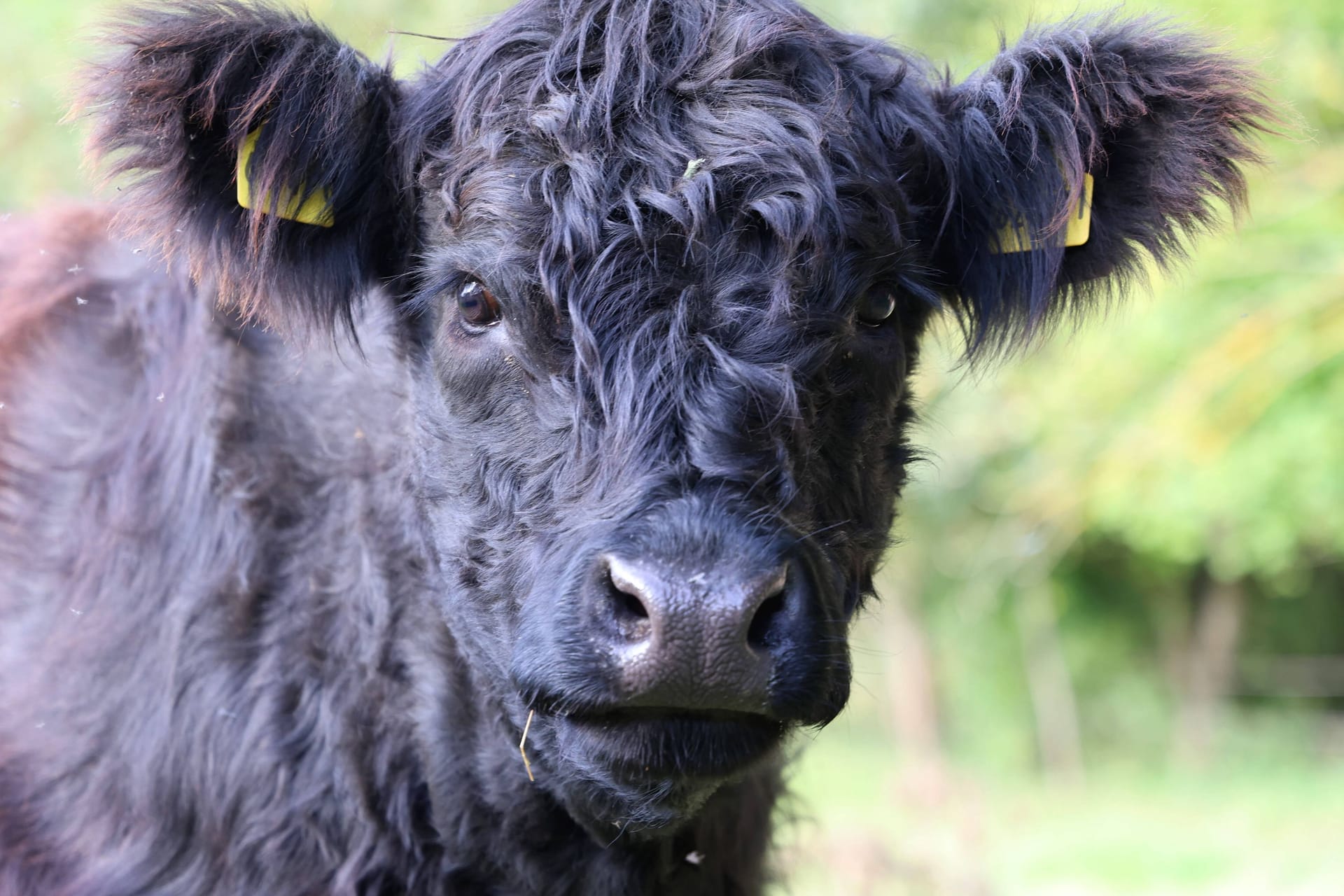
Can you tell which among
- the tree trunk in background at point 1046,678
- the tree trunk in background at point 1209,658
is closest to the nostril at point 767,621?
the tree trunk in background at point 1046,678

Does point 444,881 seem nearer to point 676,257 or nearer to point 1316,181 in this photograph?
point 676,257

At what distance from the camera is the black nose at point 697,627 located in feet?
6.71

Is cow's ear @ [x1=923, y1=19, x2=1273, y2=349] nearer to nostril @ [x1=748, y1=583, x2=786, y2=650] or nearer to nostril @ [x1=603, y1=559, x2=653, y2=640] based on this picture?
nostril @ [x1=748, y1=583, x2=786, y2=650]

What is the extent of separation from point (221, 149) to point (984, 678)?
74.1 ft

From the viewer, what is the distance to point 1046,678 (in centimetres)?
2314

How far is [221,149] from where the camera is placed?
2.81 metres

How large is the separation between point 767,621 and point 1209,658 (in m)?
22.5

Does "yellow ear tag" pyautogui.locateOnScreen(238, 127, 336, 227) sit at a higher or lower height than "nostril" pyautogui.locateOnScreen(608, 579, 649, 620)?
higher

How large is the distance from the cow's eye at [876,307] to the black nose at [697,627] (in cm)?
86

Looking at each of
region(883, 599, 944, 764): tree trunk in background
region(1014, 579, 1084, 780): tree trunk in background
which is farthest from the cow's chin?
region(1014, 579, 1084, 780): tree trunk in background

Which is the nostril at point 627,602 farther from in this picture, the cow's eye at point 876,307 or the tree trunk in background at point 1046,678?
the tree trunk in background at point 1046,678

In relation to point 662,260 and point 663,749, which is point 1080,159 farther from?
point 663,749

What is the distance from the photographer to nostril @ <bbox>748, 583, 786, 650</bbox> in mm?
2137

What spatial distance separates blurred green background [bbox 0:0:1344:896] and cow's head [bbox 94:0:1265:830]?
12.4 inches
